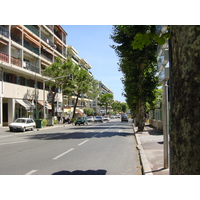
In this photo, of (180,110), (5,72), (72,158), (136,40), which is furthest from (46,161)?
(5,72)

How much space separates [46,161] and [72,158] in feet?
3.29

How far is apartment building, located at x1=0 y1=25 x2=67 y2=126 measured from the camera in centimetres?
2995

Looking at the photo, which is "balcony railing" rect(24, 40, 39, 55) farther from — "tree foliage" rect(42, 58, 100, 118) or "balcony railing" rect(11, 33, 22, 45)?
"tree foliage" rect(42, 58, 100, 118)

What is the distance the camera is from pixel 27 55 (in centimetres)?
3841

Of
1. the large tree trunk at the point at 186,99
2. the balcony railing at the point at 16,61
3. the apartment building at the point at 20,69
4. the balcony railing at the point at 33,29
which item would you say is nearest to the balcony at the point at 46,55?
the apartment building at the point at 20,69

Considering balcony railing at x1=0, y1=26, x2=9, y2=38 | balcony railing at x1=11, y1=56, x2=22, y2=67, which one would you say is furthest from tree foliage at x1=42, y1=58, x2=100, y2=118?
balcony railing at x1=0, y1=26, x2=9, y2=38

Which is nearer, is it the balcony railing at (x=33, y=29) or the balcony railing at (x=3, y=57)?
the balcony railing at (x=3, y=57)

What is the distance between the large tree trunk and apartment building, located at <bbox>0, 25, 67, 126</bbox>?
27565mm

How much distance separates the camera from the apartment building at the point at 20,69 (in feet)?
98.3

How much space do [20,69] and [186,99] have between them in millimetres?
31953

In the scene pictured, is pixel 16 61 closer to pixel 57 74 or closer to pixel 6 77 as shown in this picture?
pixel 6 77

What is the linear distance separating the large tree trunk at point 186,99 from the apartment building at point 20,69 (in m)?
27.6

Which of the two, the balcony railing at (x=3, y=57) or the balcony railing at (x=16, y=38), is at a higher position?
the balcony railing at (x=16, y=38)

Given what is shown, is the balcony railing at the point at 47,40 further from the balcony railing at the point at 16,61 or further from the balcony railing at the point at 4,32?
the balcony railing at the point at 4,32
